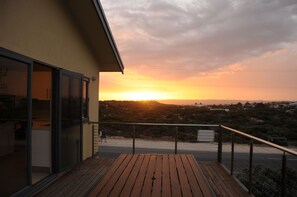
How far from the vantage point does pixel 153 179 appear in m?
3.44

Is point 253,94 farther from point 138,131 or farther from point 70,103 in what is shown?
point 70,103

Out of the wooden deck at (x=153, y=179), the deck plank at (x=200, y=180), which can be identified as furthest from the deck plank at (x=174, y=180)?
the deck plank at (x=200, y=180)

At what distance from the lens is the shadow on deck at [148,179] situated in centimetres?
298

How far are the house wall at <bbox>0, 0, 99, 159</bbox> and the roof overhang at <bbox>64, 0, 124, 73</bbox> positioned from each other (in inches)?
5.7

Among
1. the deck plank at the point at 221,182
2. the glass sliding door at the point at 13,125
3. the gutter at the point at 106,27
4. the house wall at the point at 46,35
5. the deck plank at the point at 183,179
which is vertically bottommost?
the deck plank at the point at 221,182

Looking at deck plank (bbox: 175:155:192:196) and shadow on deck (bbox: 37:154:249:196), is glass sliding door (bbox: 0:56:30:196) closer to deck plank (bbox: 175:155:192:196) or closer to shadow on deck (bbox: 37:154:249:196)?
shadow on deck (bbox: 37:154:249:196)

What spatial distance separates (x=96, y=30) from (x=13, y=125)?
11.0ft

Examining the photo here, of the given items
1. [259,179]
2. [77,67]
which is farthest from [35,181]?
[259,179]

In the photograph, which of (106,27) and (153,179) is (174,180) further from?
(106,27)

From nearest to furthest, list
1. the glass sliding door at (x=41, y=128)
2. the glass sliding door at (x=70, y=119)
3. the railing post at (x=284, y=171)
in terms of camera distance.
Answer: the railing post at (x=284, y=171), the glass sliding door at (x=41, y=128), the glass sliding door at (x=70, y=119)

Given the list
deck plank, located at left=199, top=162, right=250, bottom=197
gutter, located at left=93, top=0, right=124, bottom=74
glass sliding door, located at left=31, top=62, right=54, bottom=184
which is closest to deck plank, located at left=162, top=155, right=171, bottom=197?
deck plank, located at left=199, top=162, right=250, bottom=197

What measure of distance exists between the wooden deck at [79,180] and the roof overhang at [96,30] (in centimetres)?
264

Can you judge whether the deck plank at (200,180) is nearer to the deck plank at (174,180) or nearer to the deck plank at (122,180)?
the deck plank at (174,180)

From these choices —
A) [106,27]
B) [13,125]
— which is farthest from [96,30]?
[13,125]
